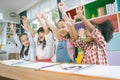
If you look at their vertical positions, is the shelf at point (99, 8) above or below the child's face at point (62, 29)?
above

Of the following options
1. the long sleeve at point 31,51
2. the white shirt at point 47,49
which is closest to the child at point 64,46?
the white shirt at point 47,49

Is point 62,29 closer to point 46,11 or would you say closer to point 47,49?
point 47,49

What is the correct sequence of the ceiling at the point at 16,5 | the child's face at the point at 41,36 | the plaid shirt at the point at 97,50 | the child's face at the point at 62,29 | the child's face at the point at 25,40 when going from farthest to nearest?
1. the ceiling at the point at 16,5
2. the child's face at the point at 25,40
3. the child's face at the point at 41,36
4. the child's face at the point at 62,29
5. the plaid shirt at the point at 97,50

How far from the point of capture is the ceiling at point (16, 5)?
4.55 meters

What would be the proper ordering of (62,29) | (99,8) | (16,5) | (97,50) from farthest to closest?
(16,5), (99,8), (62,29), (97,50)

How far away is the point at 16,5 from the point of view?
4.92 m

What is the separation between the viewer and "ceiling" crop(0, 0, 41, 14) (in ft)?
14.9

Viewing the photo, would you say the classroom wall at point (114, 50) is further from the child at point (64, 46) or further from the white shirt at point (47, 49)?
the white shirt at point (47, 49)

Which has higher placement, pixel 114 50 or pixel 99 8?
pixel 99 8

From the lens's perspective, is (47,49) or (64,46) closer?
(64,46)

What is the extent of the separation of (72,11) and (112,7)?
989 mm

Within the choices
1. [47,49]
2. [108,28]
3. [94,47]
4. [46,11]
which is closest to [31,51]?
[47,49]

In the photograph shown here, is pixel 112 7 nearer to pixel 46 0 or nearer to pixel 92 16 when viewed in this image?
pixel 92 16

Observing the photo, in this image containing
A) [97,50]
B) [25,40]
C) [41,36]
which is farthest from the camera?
[25,40]
